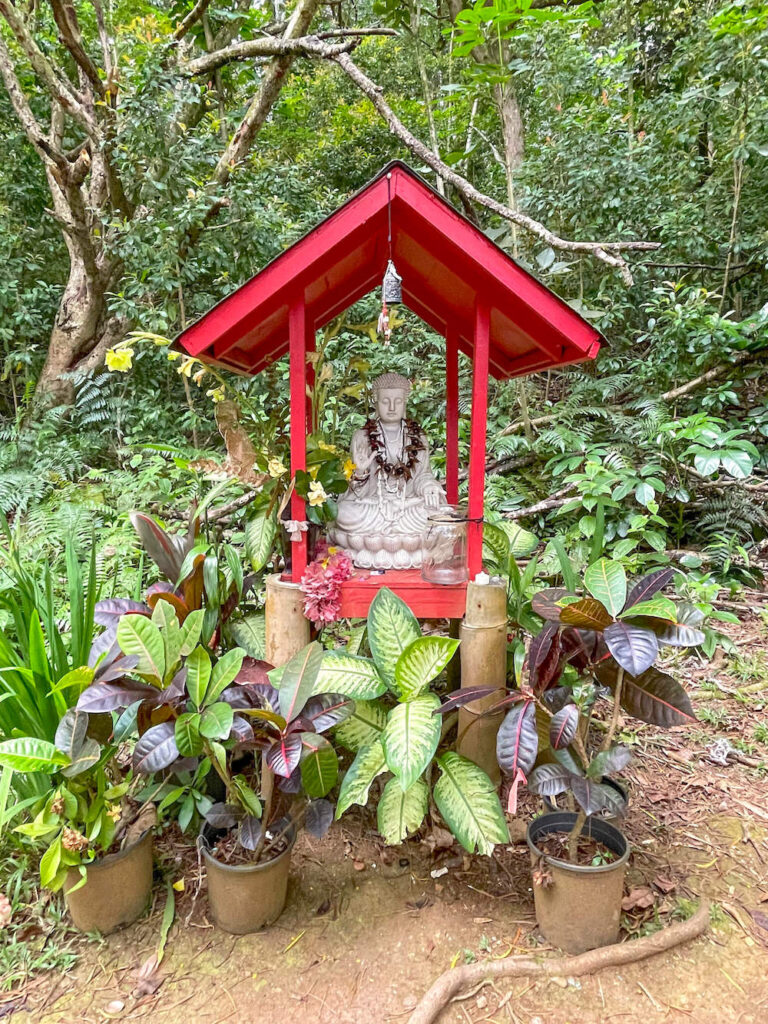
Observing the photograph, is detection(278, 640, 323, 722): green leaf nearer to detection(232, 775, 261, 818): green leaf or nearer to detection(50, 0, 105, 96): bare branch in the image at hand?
detection(232, 775, 261, 818): green leaf

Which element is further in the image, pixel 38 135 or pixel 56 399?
pixel 56 399

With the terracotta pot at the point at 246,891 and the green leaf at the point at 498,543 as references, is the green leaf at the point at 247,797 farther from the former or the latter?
the green leaf at the point at 498,543

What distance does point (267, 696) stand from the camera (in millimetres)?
1642

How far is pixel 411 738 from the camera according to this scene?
4.99 ft

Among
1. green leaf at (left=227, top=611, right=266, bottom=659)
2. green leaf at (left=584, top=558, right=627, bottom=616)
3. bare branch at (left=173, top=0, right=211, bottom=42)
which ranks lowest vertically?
green leaf at (left=227, top=611, right=266, bottom=659)

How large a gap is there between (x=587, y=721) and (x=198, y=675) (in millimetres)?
1072

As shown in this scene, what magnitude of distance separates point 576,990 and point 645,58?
8.55 metres

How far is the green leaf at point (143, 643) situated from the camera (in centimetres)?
156

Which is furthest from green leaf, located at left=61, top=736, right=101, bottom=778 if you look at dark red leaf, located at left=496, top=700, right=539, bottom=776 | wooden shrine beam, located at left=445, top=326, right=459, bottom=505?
wooden shrine beam, located at left=445, top=326, right=459, bottom=505

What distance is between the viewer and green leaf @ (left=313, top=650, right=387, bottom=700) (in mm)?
1704

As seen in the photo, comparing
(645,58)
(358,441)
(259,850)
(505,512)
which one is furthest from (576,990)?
(645,58)

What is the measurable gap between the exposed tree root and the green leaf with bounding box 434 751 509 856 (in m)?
0.27

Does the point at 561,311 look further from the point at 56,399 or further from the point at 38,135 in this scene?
the point at 56,399

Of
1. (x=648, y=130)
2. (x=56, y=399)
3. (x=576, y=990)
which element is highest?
(x=648, y=130)
